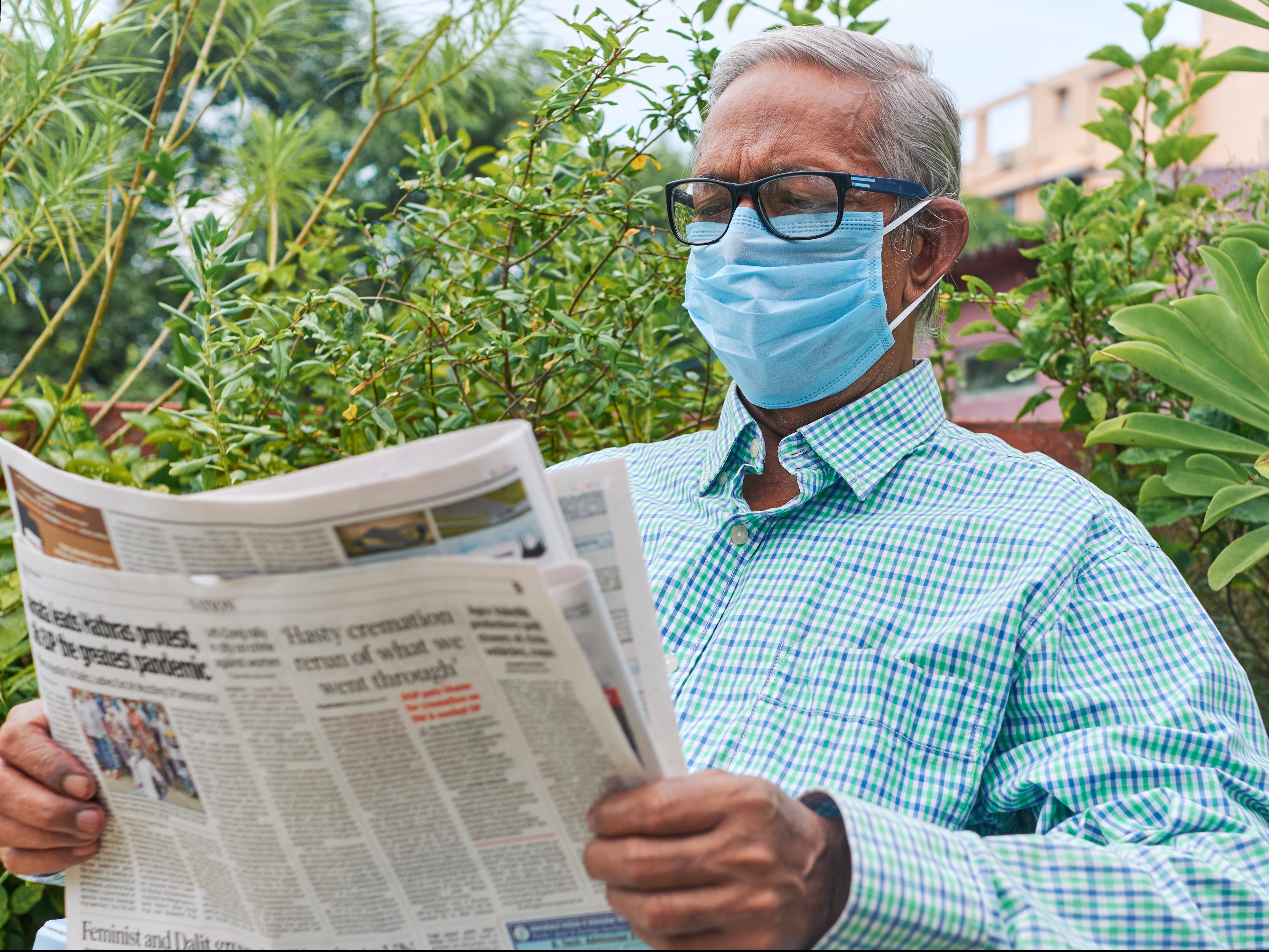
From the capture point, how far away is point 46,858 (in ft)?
3.92

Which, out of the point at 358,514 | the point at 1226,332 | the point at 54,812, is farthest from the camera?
the point at 1226,332

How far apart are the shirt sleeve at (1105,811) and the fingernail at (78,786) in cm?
82

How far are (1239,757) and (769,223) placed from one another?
3.65ft

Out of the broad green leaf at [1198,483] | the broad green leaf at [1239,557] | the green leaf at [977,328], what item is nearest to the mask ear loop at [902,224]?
the green leaf at [977,328]

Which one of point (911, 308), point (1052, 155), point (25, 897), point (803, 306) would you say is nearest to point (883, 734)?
point (803, 306)

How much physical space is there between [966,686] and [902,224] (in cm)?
90

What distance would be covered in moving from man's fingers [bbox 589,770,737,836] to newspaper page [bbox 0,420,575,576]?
0.23 m

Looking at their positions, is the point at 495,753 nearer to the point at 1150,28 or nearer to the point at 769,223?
the point at 769,223

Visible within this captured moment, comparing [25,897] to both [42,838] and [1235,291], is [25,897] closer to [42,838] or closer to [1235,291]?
[42,838]

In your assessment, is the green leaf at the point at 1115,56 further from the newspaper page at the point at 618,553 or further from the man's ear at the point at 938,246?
the newspaper page at the point at 618,553

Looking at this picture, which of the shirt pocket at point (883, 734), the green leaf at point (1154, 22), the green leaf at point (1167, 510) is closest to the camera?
the shirt pocket at point (883, 734)

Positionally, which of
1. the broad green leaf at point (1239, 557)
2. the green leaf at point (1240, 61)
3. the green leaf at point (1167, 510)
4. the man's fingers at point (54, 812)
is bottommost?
the green leaf at point (1167, 510)

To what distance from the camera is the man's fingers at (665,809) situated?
0.91 meters

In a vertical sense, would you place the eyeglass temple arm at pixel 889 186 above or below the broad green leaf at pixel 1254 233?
above
